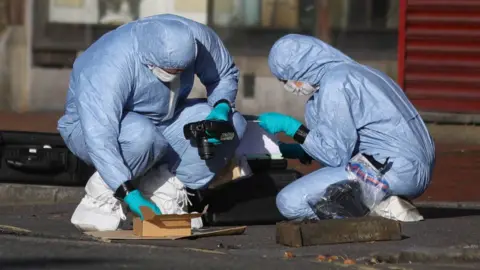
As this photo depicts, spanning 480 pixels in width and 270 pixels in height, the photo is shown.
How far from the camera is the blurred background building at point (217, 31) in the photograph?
12242 mm

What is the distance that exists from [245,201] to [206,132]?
0.65 metres

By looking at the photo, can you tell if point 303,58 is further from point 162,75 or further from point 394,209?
point 394,209

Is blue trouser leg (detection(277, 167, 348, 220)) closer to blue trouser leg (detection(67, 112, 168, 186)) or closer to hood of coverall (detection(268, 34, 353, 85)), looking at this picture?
hood of coverall (detection(268, 34, 353, 85))

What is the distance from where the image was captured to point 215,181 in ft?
22.4

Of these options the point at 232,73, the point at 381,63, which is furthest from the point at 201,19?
the point at 232,73

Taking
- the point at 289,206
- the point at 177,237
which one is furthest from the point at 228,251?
the point at 289,206

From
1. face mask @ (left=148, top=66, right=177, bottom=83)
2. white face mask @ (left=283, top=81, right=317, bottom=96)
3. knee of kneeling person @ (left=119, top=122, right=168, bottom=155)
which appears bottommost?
knee of kneeling person @ (left=119, top=122, right=168, bottom=155)

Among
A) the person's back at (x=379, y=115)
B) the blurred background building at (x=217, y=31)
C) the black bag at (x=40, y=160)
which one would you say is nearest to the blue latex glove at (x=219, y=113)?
the person's back at (x=379, y=115)

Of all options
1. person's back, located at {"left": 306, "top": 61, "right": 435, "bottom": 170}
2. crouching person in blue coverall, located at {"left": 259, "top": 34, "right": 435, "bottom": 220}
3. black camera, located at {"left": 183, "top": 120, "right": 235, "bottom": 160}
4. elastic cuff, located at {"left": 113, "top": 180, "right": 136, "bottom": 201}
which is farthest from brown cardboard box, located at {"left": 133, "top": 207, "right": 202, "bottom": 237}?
person's back, located at {"left": 306, "top": 61, "right": 435, "bottom": 170}

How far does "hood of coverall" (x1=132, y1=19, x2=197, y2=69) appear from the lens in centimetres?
629

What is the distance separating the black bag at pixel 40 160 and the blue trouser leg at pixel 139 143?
1.88m

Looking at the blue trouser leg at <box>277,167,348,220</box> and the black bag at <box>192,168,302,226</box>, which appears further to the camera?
the black bag at <box>192,168,302,226</box>

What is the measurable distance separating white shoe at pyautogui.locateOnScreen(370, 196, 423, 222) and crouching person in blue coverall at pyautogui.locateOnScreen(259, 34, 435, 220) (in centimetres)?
4

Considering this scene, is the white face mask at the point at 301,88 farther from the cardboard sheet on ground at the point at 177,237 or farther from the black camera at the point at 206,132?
the cardboard sheet on ground at the point at 177,237
